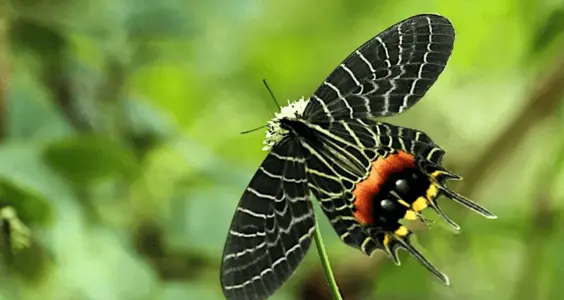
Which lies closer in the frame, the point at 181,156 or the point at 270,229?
the point at 270,229

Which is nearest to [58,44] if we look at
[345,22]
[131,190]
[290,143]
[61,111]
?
[61,111]

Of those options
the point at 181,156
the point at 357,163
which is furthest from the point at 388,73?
the point at 181,156

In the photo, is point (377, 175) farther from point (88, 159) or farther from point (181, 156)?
point (181, 156)

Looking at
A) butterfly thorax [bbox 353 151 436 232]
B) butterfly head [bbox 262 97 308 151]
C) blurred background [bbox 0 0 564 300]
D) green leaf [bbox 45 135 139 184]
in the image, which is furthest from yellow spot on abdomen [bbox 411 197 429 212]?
green leaf [bbox 45 135 139 184]

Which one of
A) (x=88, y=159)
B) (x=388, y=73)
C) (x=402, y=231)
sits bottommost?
(x=402, y=231)

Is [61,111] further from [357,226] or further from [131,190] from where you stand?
[357,226]

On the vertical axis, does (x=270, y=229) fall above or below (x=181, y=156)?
below

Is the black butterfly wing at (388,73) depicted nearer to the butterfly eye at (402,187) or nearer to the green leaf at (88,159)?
the butterfly eye at (402,187)
